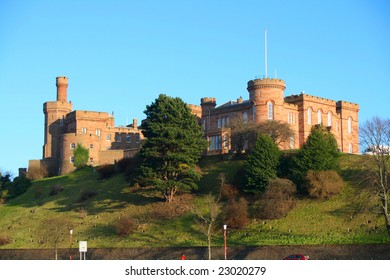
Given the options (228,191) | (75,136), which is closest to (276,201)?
(228,191)

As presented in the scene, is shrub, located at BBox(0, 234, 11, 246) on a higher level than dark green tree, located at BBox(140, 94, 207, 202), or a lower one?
lower

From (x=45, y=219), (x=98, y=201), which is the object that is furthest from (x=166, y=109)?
(x=45, y=219)

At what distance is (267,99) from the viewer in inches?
3078

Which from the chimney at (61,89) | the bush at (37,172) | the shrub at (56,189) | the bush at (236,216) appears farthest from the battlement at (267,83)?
the chimney at (61,89)

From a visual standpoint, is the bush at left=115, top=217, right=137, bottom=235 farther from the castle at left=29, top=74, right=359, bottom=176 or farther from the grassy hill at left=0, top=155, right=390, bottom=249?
the castle at left=29, top=74, right=359, bottom=176

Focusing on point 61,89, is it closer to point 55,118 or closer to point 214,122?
point 55,118

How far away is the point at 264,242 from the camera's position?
178 feet

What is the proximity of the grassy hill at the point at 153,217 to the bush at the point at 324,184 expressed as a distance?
59 cm

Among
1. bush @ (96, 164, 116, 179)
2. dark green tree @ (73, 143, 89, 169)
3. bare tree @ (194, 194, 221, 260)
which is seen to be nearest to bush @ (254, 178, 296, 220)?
bare tree @ (194, 194, 221, 260)

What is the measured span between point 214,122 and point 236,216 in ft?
99.0

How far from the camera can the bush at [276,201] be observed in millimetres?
58594

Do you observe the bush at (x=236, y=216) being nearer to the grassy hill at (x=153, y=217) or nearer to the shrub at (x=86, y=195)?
the grassy hill at (x=153, y=217)

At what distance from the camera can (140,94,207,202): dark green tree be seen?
67875mm
